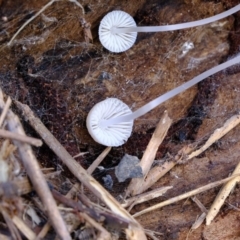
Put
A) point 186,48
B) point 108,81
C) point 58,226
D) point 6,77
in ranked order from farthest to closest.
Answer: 1. point 186,48
2. point 108,81
3. point 6,77
4. point 58,226

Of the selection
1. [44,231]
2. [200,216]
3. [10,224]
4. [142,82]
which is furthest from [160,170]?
[10,224]

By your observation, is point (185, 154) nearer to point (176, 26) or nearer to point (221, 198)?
point (221, 198)

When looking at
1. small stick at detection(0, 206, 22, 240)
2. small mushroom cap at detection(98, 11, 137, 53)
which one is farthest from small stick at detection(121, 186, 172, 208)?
small mushroom cap at detection(98, 11, 137, 53)

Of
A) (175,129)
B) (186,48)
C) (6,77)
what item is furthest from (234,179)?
(6,77)

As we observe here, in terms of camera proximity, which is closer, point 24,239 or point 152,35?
point 24,239

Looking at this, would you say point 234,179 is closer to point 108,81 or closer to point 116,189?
point 116,189

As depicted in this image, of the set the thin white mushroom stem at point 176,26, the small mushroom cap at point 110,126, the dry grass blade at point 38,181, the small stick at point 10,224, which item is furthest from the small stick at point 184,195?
the thin white mushroom stem at point 176,26

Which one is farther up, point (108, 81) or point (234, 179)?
point (108, 81)
